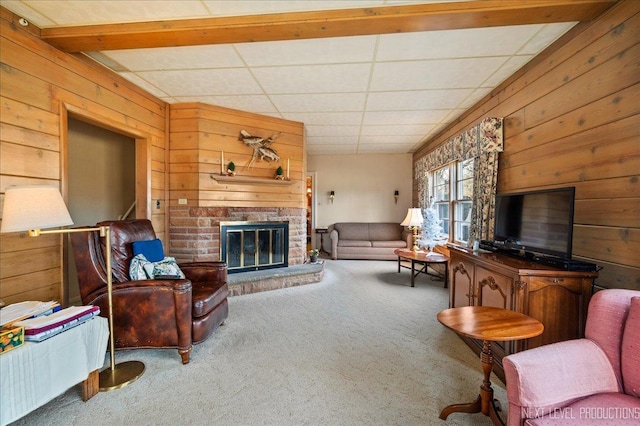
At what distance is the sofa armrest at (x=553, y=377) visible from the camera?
3.51ft

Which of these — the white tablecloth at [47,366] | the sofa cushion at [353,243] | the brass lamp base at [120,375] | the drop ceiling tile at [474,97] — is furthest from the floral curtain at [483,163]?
the white tablecloth at [47,366]

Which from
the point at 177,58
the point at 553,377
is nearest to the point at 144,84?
the point at 177,58

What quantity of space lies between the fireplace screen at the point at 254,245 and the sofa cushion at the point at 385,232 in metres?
2.90

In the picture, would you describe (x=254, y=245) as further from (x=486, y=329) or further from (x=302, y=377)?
(x=486, y=329)

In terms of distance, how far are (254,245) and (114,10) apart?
2935 mm

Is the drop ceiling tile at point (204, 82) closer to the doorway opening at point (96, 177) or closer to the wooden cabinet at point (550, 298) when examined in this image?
the doorway opening at point (96, 177)

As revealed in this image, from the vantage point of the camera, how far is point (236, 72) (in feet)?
9.29

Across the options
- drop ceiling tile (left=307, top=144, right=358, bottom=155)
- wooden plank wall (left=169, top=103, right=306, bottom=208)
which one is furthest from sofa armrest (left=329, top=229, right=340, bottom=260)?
wooden plank wall (left=169, top=103, right=306, bottom=208)

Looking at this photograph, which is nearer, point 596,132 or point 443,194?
point 596,132

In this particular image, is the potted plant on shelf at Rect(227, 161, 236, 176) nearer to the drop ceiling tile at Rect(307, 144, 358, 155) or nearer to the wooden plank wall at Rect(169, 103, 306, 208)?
the wooden plank wall at Rect(169, 103, 306, 208)

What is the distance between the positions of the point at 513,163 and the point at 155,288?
3504mm

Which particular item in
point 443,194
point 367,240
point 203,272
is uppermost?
point 443,194

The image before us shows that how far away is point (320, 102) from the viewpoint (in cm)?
358

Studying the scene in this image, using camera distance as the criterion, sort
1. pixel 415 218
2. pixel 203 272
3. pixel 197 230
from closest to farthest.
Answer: pixel 203 272 → pixel 197 230 → pixel 415 218
